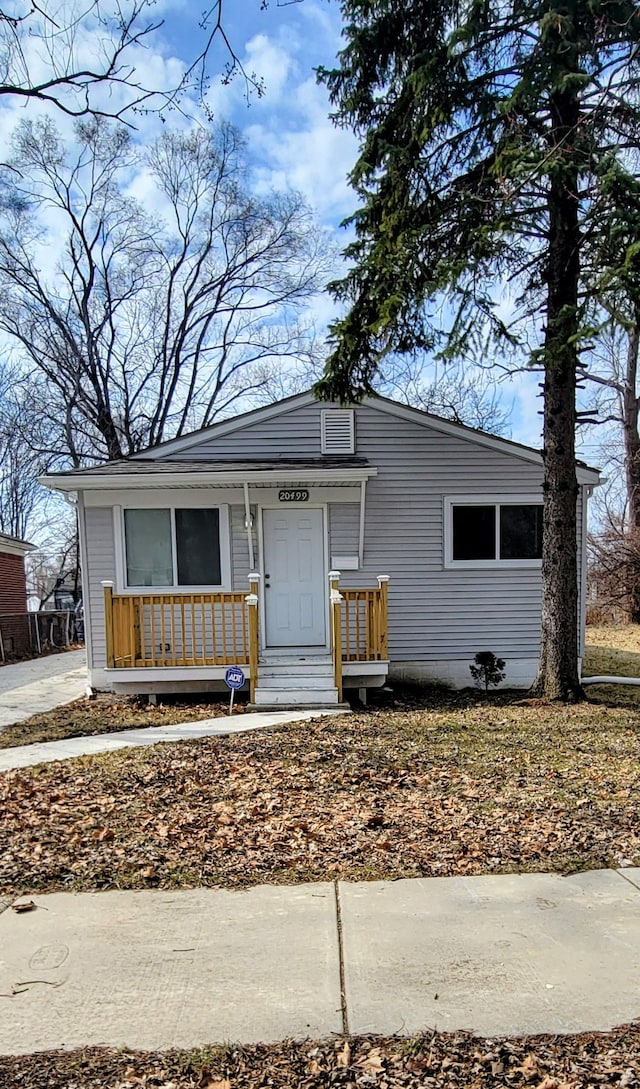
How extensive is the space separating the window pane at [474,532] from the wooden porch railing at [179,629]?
320 cm

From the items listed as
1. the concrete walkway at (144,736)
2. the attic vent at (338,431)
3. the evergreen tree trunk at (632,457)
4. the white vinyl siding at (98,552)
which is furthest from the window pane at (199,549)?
the evergreen tree trunk at (632,457)

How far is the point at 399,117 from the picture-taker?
7.85 meters

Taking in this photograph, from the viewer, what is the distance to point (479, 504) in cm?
984

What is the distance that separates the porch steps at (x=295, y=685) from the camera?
319 inches

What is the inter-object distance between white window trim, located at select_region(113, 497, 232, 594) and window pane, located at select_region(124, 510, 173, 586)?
0.20 feet

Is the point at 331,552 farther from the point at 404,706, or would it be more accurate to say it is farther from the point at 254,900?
the point at 254,900

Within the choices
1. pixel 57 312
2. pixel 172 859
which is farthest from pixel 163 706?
pixel 57 312

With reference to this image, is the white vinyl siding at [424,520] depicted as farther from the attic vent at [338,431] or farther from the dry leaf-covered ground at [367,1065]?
the dry leaf-covered ground at [367,1065]

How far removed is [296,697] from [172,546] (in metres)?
2.84

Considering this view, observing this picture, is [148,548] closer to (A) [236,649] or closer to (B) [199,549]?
(B) [199,549]

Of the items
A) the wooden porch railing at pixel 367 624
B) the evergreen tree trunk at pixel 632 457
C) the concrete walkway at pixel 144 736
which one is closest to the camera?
the concrete walkway at pixel 144 736

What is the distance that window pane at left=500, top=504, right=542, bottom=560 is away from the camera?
9875mm

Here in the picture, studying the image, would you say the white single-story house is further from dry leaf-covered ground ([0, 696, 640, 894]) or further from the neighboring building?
the neighboring building

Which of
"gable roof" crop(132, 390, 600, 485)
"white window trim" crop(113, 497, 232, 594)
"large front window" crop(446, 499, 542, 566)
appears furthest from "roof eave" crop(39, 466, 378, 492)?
"large front window" crop(446, 499, 542, 566)
